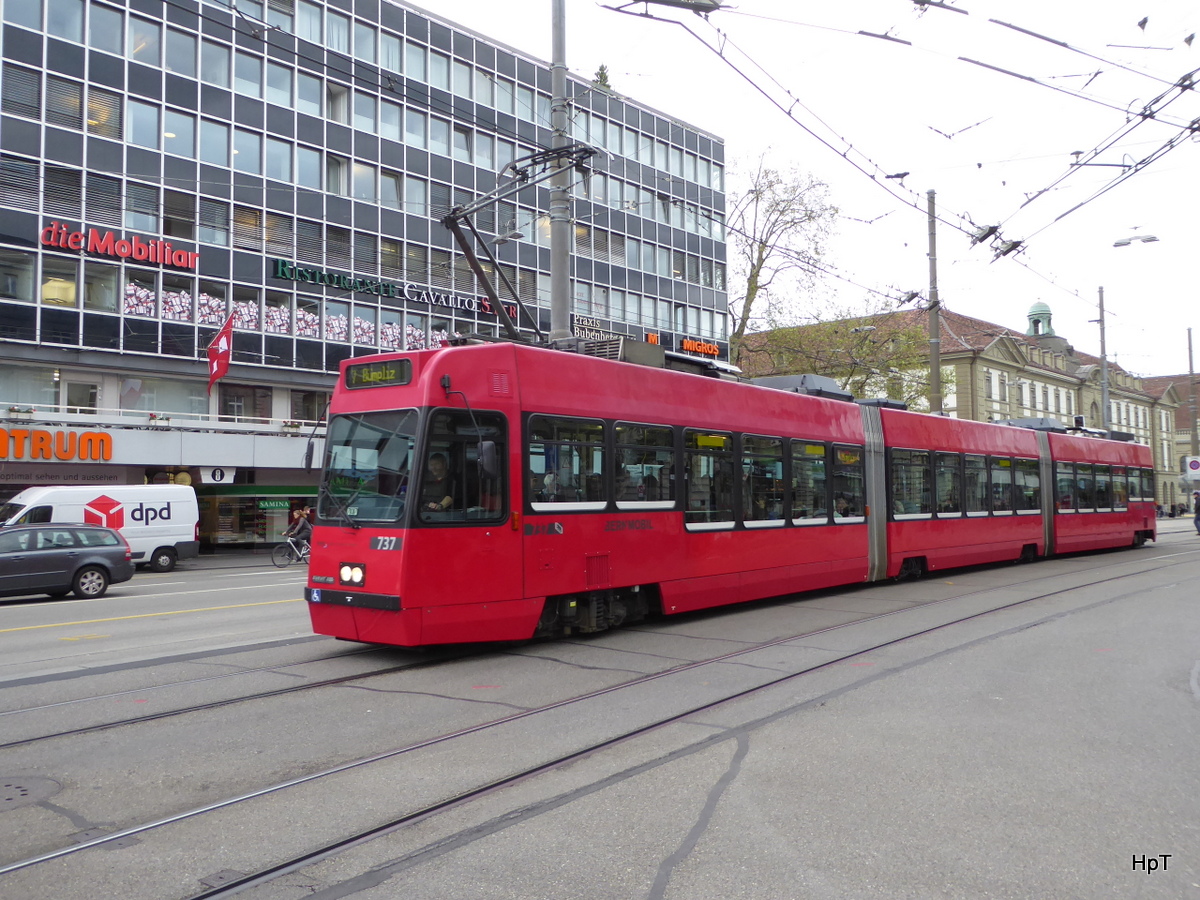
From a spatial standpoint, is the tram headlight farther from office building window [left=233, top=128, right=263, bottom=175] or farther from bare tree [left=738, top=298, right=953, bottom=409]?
bare tree [left=738, top=298, right=953, bottom=409]

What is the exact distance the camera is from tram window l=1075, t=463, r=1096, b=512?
2377 cm

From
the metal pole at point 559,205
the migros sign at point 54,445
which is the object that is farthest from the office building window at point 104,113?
the metal pole at point 559,205

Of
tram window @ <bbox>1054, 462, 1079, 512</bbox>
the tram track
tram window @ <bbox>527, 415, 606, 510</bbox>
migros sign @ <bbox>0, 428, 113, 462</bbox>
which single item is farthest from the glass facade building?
the tram track

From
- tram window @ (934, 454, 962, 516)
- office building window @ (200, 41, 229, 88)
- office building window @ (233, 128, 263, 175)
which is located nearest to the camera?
tram window @ (934, 454, 962, 516)

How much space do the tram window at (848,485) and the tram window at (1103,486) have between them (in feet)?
39.5

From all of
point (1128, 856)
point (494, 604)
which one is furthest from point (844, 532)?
point (1128, 856)

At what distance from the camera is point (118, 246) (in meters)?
29.0

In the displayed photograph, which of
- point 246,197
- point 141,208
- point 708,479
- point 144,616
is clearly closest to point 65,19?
point 141,208

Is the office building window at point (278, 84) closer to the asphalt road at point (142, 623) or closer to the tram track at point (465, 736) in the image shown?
the asphalt road at point (142, 623)

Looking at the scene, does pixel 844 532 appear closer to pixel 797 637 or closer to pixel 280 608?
pixel 797 637

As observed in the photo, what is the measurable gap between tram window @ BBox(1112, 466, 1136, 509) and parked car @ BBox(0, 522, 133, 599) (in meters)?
23.2

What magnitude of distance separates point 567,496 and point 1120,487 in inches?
854

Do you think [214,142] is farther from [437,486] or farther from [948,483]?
[437,486]

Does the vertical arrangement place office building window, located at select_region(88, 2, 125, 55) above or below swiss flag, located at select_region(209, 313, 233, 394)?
above
